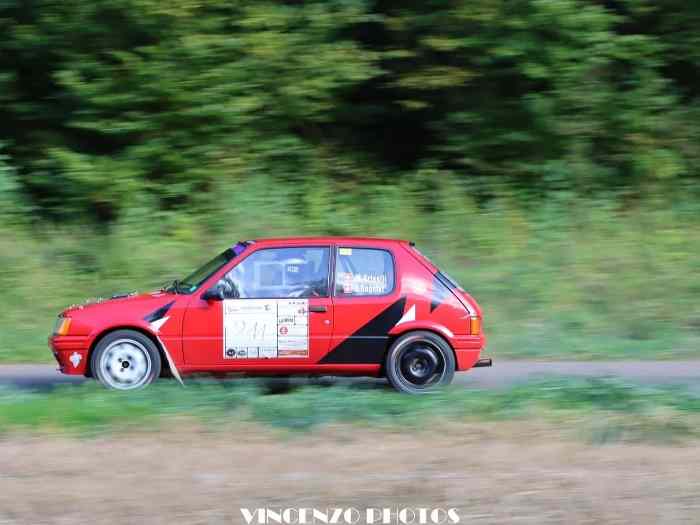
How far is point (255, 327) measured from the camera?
9641 mm

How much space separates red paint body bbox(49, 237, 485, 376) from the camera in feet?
31.6

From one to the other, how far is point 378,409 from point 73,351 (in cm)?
316

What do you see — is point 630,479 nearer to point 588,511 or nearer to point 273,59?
point 588,511

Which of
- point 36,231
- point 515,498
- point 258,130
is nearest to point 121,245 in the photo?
point 36,231

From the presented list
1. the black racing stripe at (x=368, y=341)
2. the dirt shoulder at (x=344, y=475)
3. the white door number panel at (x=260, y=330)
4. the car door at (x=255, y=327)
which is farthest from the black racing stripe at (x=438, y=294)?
the dirt shoulder at (x=344, y=475)

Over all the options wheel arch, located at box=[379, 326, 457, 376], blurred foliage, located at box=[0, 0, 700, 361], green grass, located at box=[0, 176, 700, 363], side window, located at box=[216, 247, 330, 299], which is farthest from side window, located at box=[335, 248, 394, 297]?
blurred foliage, located at box=[0, 0, 700, 361]

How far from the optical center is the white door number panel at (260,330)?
31.6ft

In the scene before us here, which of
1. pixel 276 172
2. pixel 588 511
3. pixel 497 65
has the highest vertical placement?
pixel 497 65

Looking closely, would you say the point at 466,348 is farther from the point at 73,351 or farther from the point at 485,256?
the point at 485,256

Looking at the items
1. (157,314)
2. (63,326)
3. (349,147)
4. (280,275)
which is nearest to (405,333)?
(280,275)

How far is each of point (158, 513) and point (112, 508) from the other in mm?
297

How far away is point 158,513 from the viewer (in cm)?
619

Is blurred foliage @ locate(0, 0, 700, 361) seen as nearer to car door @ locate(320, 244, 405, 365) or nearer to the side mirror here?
car door @ locate(320, 244, 405, 365)

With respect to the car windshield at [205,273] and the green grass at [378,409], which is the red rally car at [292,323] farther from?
the green grass at [378,409]
